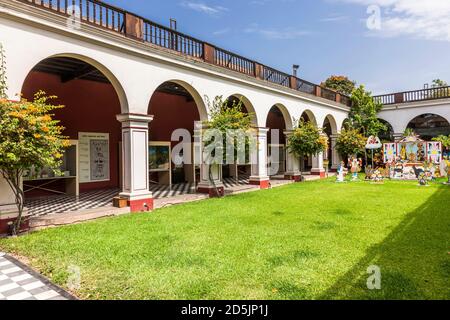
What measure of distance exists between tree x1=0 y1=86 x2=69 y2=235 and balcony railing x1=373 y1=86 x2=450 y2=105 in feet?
67.6

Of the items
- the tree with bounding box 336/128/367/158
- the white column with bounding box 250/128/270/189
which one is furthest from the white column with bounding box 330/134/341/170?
the white column with bounding box 250/128/270/189

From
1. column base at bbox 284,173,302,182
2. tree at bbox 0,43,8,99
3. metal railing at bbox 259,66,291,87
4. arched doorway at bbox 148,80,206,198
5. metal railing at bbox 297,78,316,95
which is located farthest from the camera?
metal railing at bbox 297,78,316,95

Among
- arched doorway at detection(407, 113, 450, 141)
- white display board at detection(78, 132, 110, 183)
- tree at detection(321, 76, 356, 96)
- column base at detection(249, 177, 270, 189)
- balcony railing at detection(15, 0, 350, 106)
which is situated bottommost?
column base at detection(249, 177, 270, 189)

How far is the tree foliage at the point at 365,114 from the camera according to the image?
19.9m

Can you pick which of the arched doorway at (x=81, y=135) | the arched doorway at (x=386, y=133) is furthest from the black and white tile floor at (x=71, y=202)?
the arched doorway at (x=386, y=133)

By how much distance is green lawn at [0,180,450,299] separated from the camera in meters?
3.44

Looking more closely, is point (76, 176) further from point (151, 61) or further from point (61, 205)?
point (151, 61)

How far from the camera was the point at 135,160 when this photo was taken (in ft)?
25.8

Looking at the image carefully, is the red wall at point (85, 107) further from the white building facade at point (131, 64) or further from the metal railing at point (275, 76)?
the metal railing at point (275, 76)

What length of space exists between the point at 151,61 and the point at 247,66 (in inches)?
195

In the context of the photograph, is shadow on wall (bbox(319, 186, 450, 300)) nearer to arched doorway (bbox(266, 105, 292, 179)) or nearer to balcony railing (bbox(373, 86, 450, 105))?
arched doorway (bbox(266, 105, 292, 179))
